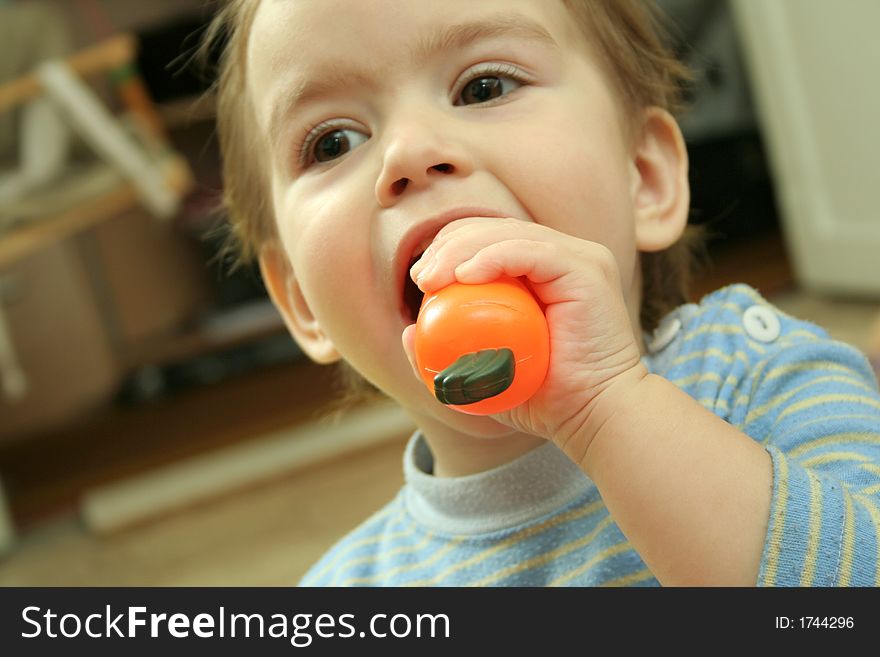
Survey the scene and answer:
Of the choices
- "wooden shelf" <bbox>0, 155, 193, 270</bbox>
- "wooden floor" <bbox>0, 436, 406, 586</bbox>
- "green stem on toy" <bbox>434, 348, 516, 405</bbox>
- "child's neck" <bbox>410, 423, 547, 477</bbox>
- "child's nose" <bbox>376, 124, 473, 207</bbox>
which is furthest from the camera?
"wooden shelf" <bbox>0, 155, 193, 270</bbox>

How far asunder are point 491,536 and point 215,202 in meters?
2.17

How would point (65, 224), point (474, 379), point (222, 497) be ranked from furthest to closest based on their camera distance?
point (65, 224)
point (222, 497)
point (474, 379)

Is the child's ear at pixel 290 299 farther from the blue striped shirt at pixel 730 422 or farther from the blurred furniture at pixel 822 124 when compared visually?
the blurred furniture at pixel 822 124

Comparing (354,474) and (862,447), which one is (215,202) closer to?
(354,474)

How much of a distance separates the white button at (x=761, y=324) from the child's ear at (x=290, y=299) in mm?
258

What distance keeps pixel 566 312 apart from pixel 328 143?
19cm

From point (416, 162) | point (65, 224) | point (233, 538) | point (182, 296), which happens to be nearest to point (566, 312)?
point (416, 162)

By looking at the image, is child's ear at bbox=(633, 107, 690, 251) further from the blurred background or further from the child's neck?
the blurred background

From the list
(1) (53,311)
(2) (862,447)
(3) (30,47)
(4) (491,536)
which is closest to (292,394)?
(1) (53,311)

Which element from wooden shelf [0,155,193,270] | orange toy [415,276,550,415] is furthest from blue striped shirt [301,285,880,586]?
wooden shelf [0,155,193,270]

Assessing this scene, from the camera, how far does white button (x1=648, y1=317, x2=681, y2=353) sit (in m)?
0.58

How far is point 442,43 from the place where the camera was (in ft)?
1.63

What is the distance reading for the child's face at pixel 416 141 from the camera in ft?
1.55

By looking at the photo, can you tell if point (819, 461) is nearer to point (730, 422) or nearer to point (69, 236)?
point (730, 422)
